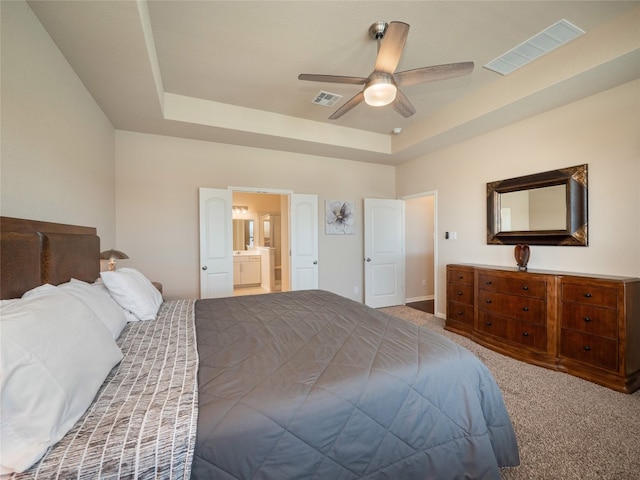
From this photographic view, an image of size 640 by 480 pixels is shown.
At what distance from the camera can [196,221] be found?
12.8ft

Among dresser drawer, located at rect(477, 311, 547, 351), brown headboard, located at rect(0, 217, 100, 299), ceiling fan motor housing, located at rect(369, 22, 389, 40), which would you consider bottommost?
dresser drawer, located at rect(477, 311, 547, 351)

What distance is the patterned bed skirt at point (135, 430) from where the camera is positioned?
0.71 m

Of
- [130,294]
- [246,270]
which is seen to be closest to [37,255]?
[130,294]

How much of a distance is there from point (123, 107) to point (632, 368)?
5.33 metres

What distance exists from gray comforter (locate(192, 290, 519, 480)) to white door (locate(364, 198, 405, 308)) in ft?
10.8

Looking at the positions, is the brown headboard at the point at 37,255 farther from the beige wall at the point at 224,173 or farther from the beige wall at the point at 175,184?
the beige wall at the point at 175,184

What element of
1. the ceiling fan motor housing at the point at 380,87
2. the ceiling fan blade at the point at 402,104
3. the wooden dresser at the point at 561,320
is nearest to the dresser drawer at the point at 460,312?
the wooden dresser at the point at 561,320

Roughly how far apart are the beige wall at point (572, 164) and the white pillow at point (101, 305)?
396 cm

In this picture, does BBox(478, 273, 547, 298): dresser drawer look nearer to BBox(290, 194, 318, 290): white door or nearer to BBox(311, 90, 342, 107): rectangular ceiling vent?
BBox(290, 194, 318, 290): white door

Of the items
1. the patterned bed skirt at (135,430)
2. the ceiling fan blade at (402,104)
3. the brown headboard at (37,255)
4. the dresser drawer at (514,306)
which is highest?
the ceiling fan blade at (402,104)

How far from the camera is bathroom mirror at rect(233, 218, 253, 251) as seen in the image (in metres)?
7.61

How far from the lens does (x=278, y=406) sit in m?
0.95

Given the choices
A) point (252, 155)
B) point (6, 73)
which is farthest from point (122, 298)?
point (252, 155)

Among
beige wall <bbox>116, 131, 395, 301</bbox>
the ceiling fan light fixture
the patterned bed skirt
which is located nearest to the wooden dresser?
the ceiling fan light fixture
